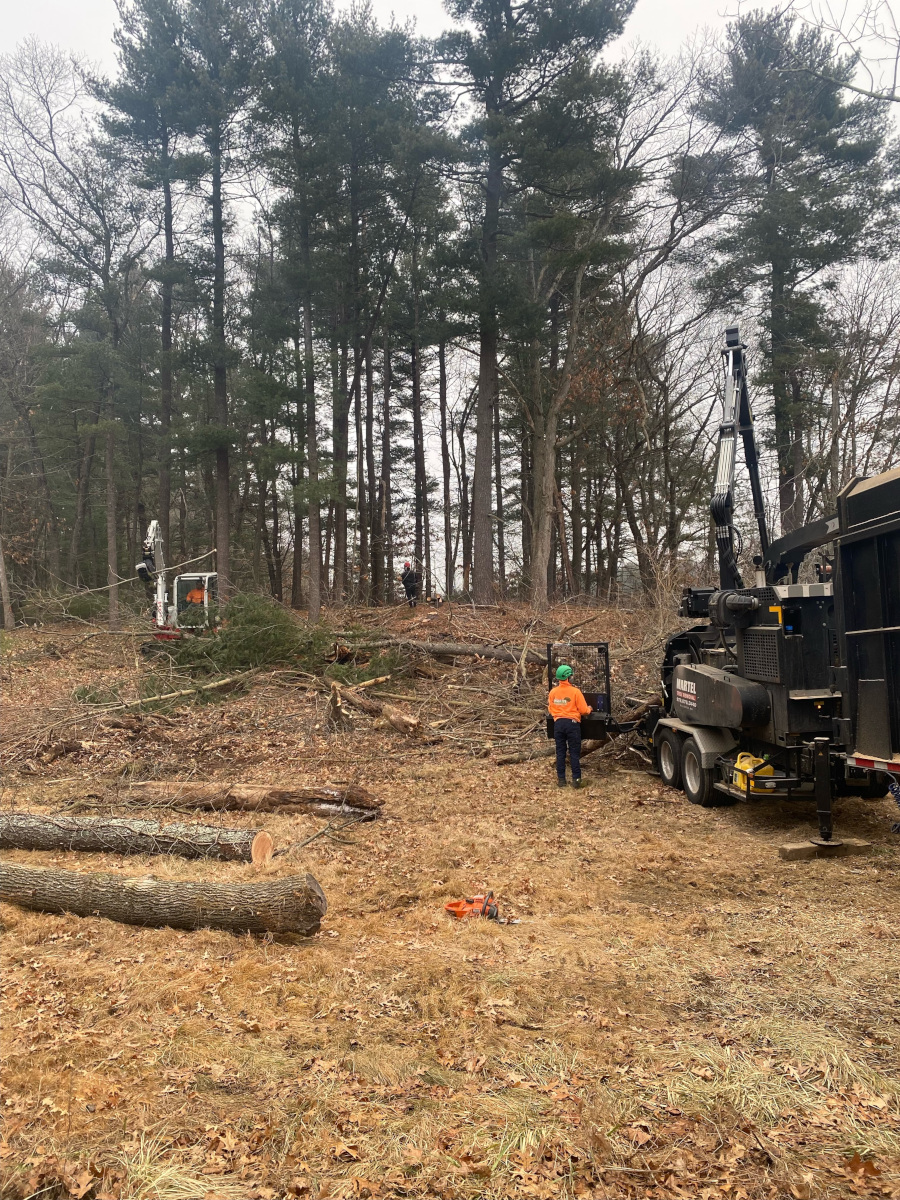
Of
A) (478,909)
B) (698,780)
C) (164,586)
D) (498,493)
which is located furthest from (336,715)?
(498,493)

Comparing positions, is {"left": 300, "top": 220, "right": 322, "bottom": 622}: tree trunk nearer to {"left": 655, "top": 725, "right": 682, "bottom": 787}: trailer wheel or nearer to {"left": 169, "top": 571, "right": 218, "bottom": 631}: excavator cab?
{"left": 169, "top": 571, "right": 218, "bottom": 631}: excavator cab

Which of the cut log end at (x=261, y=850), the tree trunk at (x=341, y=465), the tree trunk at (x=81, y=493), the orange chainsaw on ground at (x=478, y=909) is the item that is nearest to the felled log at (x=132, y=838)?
the cut log end at (x=261, y=850)

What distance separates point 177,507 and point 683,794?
31.5 metres

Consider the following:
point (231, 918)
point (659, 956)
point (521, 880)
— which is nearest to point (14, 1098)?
point (231, 918)

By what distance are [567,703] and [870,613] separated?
5022 millimetres

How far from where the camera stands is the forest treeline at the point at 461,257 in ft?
67.5

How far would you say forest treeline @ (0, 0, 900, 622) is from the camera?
2056 cm

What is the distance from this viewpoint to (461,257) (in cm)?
2125

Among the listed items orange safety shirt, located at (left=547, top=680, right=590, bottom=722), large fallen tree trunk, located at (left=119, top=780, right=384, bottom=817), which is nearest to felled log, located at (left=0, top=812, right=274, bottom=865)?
large fallen tree trunk, located at (left=119, top=780, right=384, bottom=817)

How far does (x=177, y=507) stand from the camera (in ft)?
122

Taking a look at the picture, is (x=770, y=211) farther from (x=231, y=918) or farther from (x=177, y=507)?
(x=177, y=507)

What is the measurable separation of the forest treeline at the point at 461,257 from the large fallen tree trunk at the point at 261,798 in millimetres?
9439

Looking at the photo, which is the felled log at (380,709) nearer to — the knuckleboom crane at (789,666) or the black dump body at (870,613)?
the knuckleboom crane at (789,666)

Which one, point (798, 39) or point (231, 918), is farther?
point (798, 39)
